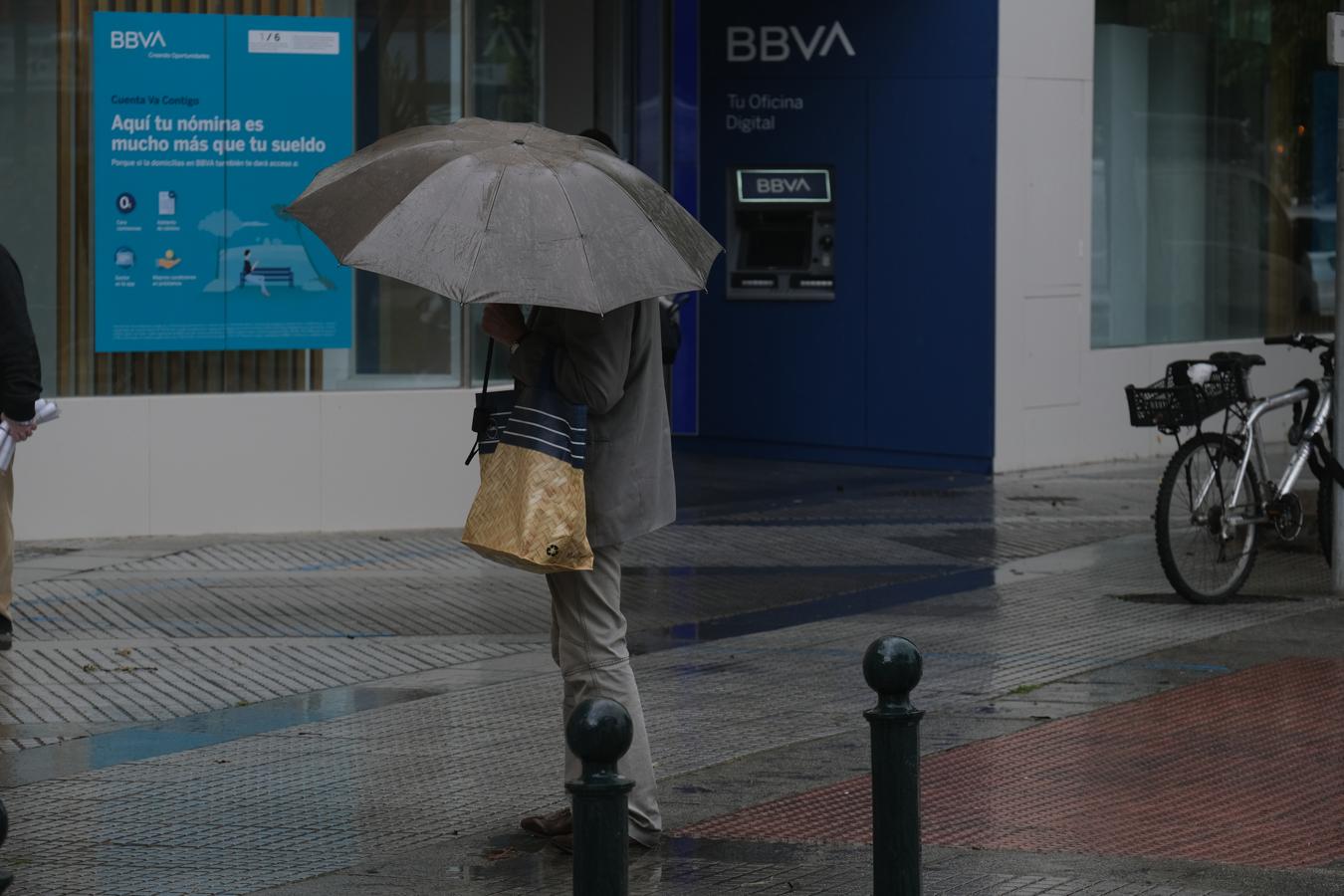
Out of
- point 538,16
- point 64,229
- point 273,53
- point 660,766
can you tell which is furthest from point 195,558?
point 660,766

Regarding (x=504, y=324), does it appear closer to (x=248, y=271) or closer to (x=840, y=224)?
(x=248, y=271)

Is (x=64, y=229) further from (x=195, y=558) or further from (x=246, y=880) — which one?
(x=246, y=880)

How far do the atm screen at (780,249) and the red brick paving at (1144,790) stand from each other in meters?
8.40

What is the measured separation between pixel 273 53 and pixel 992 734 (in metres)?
6.63

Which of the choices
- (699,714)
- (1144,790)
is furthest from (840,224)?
(1144,790)

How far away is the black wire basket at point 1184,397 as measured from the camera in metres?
9.91

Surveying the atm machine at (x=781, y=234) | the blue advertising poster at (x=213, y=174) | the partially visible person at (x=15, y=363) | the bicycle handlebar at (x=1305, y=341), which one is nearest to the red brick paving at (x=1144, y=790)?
the bicycle handlebar at (x=1305, y=341)

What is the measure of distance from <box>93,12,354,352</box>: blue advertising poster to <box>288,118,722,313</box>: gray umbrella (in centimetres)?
633

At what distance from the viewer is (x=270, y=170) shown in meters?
12.0

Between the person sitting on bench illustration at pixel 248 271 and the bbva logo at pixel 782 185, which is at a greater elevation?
the bbva logo at pixel 782 185

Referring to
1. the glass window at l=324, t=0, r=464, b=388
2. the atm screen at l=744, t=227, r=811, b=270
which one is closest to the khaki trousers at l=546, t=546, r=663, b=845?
the glass window at l=324, t=0, r=464, b=388

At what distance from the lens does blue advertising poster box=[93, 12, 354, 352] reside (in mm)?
11656

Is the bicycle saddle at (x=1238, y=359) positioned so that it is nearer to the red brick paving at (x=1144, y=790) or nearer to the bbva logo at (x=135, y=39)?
the red brick paving at (x=1144, y=790)

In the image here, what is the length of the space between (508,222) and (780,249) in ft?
35.2
